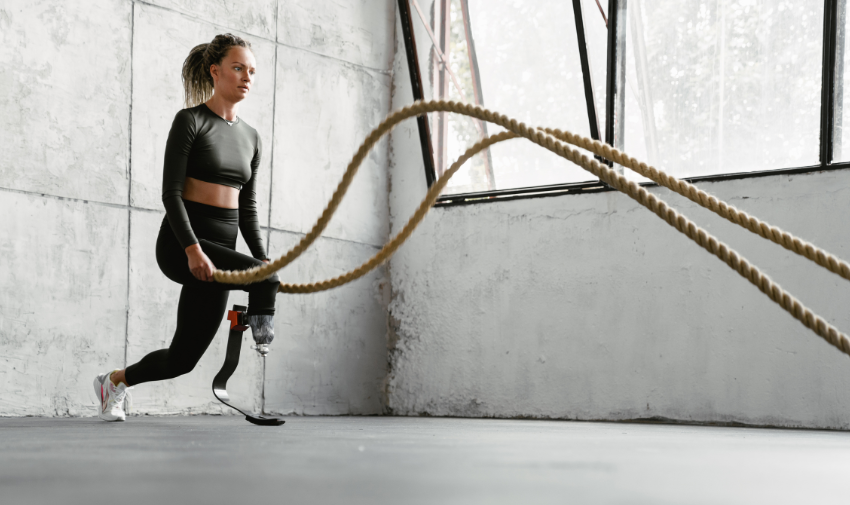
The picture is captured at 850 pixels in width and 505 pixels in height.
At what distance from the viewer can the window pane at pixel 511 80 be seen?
534cm

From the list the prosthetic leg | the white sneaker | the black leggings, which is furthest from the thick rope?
the white sneaker

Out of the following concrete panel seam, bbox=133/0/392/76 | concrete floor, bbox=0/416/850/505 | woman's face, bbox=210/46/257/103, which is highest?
concrete panel seam, bbox=133/0/392/76

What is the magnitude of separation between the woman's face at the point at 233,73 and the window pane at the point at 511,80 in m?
2.66

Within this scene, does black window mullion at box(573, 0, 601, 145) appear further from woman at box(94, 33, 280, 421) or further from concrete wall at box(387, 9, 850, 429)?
woman at box(94, 33, 280, 421)

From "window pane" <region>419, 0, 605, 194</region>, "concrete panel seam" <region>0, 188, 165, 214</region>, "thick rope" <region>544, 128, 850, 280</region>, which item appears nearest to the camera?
"thick rope" <region>544, 128, 850, 280</region>

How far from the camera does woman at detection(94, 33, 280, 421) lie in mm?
2863

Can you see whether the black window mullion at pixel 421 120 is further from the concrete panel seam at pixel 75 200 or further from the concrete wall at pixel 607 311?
the concrete panel seam at pixel 75 200

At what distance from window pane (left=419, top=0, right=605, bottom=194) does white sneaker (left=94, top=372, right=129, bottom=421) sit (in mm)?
3015

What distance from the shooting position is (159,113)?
4750 mm

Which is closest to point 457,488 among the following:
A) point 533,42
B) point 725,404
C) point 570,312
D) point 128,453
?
point 128,453

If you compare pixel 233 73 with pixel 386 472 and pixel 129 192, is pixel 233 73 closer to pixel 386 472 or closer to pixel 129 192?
pixel 129 192

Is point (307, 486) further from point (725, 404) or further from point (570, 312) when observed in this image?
point (570, 312)

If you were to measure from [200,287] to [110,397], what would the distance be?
0.72 metres

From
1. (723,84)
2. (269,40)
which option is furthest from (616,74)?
(269,40)
